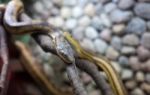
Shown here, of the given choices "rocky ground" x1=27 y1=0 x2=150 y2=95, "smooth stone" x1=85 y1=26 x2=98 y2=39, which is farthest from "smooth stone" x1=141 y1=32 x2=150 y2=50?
"smooth stone" x1=85 y1=26 x2=98 y2=39

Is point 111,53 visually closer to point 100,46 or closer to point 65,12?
point 100,46

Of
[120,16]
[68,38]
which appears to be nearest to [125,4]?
[120,16]

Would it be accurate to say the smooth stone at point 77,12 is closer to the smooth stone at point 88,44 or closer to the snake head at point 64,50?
the smooth stone at point 88,44

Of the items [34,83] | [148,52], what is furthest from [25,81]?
[148,52]

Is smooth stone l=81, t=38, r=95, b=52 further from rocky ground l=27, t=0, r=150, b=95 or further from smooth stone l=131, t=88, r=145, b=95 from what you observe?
smooth stone l=131, t=88, r=145, b=95

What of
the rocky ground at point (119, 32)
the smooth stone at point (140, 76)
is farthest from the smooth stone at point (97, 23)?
the smooth stone at point (140, 76)

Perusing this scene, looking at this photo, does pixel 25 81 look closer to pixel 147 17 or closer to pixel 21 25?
pixel 21 25
